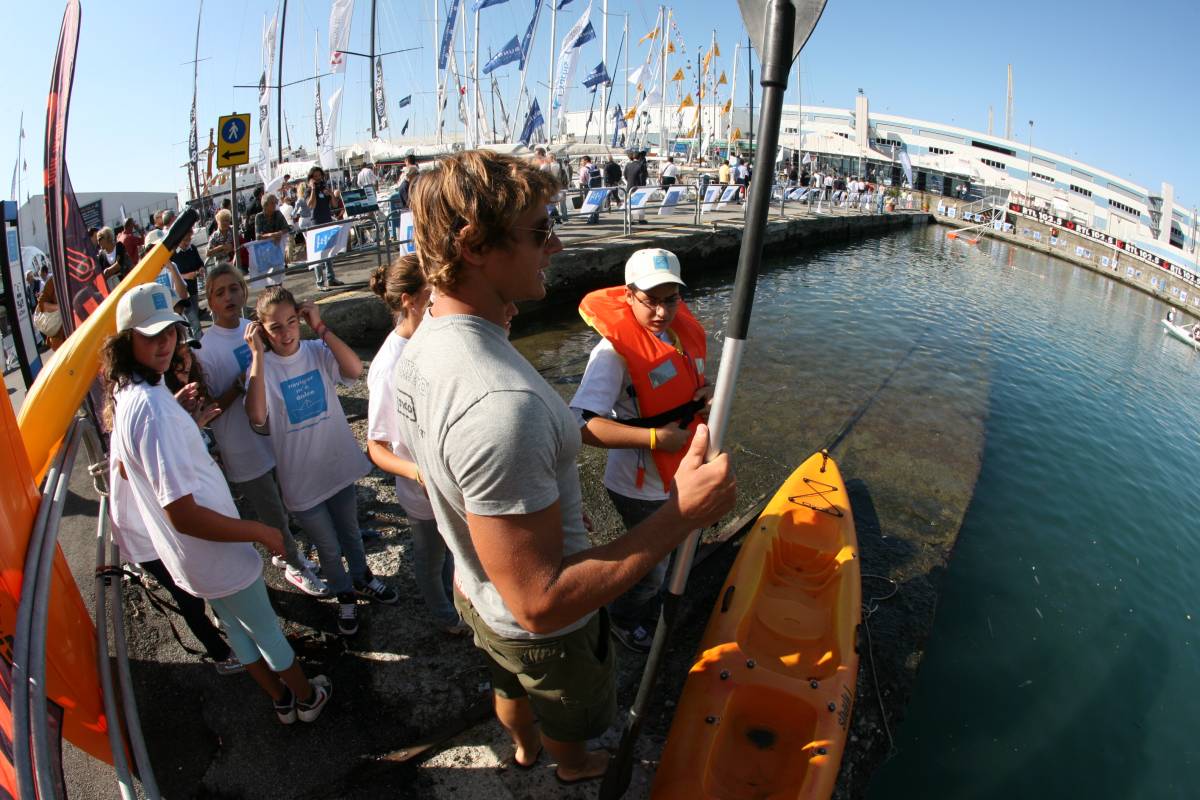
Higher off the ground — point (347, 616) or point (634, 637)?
point (347, 616)

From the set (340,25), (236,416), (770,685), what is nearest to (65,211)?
(236,416)

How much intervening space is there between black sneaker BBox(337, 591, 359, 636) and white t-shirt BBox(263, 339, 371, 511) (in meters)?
0.56

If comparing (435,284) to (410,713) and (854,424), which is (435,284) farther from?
(854,424)

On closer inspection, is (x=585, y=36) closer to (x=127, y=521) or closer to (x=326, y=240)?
(x=326, y=240)

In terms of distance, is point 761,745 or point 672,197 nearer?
point 761,745

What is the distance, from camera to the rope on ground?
3.36 m

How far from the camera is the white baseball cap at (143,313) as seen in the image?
2363 millimetres

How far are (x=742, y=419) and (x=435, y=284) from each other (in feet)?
20.8

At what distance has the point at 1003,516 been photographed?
6.63 meters

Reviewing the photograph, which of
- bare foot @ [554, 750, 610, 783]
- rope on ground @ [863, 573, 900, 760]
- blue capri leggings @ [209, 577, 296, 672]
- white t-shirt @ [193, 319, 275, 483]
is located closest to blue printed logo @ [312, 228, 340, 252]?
white t-shirt @ [193, 319, 275, 483]

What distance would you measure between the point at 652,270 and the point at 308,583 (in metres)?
2.59

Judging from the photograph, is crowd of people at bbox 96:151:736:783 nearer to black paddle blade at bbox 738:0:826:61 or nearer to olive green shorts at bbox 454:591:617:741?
olive green shorts at bbox 454:591:617:741

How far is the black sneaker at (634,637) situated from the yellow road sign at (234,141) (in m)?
7.28

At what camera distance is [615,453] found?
319cm
